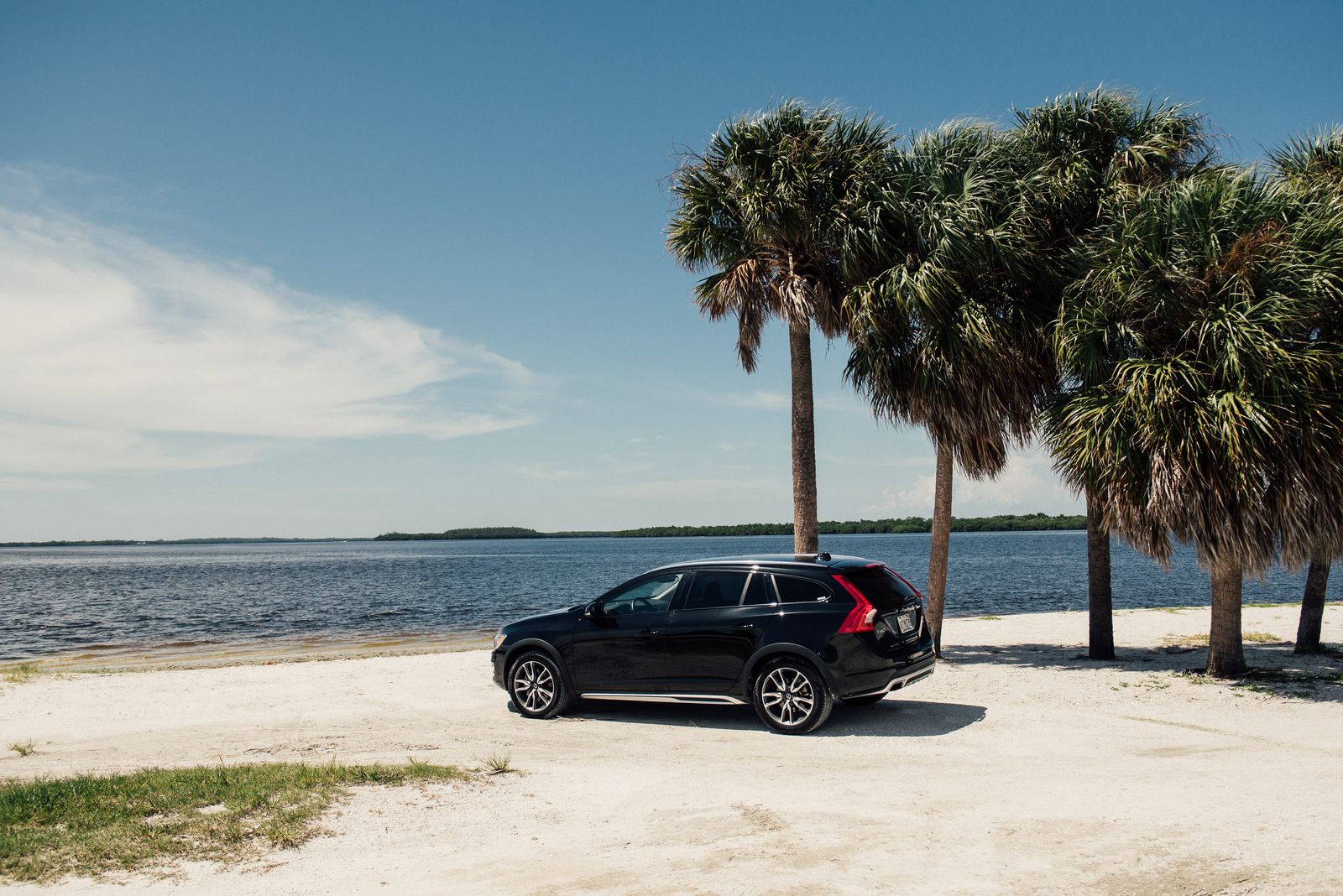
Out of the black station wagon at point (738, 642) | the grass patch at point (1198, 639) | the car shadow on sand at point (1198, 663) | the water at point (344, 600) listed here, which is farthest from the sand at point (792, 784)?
the water at point (344, 600)

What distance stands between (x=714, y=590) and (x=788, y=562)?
2.80ft

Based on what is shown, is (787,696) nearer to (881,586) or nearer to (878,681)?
(878,681)

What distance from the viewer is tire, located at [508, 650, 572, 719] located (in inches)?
427

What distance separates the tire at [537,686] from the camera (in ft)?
35.6

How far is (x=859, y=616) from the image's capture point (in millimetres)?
9547

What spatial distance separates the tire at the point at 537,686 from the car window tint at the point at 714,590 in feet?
5.96

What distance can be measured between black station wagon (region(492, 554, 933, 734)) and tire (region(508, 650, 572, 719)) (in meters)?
0.01

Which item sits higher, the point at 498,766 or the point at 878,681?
the point at 878,681

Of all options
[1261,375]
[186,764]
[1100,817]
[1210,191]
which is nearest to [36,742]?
[186,764]

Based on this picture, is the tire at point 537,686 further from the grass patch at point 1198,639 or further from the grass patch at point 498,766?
the grass patch at point 1198,639

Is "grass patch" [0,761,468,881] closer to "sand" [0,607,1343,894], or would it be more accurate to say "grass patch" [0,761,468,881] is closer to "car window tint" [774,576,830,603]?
"sand" [0,607,1343,894]

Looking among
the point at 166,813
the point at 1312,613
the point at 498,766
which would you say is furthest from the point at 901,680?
the point at 1312,613

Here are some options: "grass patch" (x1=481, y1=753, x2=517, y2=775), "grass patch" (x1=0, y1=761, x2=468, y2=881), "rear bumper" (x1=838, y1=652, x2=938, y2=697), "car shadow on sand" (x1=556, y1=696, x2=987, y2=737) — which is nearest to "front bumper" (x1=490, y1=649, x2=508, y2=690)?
"car shadow on sand" (x1=556, y1=696, x2=987, y2=737)

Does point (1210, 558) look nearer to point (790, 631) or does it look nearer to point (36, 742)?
point (790, 631)
